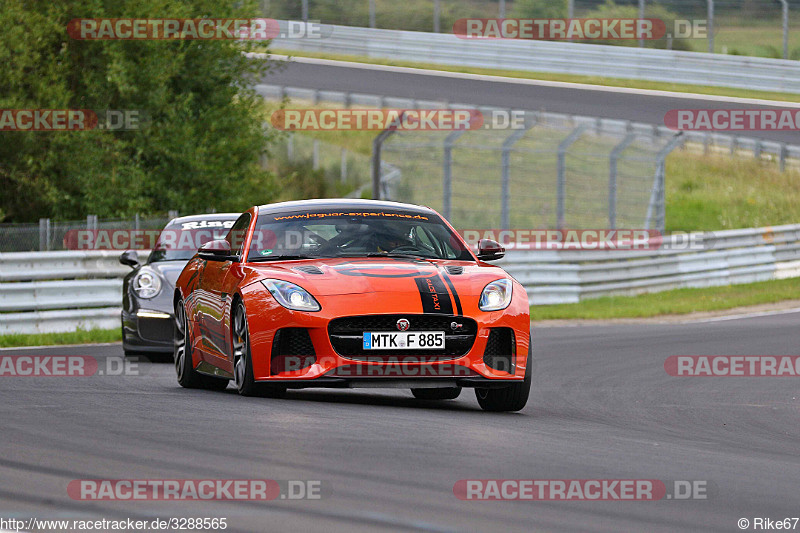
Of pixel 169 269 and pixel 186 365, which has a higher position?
pixel 169 269

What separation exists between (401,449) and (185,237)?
7988 mm

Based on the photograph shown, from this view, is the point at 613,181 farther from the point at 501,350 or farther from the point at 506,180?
the point at 501,350

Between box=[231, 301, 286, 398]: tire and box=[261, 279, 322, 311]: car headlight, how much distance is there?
0.32 m

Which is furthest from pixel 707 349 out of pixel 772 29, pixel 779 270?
pixel 772 29

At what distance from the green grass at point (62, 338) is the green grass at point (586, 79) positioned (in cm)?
2306

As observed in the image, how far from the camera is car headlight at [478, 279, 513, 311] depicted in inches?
360

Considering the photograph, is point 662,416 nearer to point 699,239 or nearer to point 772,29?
point 699,239

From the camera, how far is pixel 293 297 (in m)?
9.00

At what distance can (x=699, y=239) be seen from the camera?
83.2 feet

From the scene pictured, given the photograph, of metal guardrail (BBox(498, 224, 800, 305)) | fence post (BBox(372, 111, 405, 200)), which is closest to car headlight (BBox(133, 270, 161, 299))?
metal guardrail (BBox(498, 224, 800, 305))

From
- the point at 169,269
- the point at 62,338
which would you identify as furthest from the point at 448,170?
the point at 169,269

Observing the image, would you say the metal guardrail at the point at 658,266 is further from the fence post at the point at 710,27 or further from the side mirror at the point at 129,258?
the fence post at the point at 710,27

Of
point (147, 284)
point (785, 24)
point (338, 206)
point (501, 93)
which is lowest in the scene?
point (147, 284)

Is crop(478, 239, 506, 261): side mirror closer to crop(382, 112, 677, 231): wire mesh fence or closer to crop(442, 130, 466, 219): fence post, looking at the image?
crop(382, 112, 677, 231): wire mesh fence
